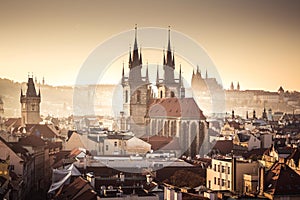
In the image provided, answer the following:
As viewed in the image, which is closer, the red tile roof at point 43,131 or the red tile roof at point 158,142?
the red tile roof at point 158,142

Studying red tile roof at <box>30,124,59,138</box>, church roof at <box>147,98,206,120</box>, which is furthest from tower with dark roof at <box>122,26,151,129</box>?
red tile roof at <box>30,124,59,138</box>

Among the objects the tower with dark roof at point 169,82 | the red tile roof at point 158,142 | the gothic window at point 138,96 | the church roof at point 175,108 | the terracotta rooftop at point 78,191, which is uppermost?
the tower with dark roof at point 169,82

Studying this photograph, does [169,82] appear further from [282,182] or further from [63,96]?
[282,182]

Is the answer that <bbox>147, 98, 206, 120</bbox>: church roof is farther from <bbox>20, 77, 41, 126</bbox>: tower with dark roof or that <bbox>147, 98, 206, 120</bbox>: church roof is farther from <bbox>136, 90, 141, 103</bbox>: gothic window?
<bbox>20, 77, 41, 126</bbox>: tower with dark roof

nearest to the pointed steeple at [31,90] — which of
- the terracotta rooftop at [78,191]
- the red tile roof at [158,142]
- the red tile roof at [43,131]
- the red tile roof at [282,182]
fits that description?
the red tile roof at [43,131]

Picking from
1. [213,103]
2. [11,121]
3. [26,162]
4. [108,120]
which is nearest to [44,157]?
[26,162]

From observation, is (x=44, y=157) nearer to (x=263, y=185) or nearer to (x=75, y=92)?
(x=263, y=185)

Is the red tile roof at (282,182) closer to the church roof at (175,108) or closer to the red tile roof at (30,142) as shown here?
the red tile roof at (30,142)
